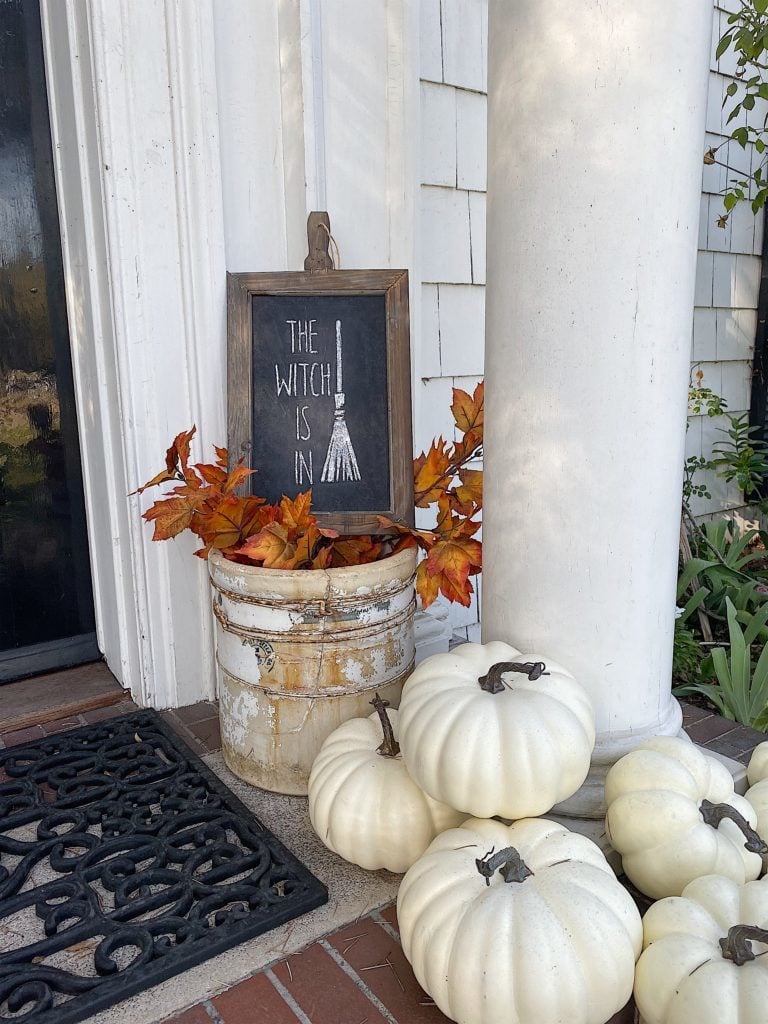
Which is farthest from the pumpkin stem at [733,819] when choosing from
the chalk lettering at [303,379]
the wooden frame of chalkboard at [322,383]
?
the chalk lettering at [303,379]

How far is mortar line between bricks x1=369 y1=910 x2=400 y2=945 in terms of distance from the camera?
4.37ft

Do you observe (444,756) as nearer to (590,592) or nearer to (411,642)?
(590,592)

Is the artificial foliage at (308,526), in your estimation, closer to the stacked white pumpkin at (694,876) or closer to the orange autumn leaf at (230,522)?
the orange autumn leaf at (230,522)

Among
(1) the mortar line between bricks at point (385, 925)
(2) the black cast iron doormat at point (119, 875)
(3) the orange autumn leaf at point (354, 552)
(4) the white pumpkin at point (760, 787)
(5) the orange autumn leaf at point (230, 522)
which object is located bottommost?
(1) the mortar line between bricks at point (385, 925)

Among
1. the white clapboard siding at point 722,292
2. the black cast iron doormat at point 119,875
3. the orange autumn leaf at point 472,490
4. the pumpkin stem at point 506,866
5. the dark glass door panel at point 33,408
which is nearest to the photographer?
the pumpkin stem at point 506,866

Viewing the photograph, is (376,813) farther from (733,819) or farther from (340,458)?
(340,458)

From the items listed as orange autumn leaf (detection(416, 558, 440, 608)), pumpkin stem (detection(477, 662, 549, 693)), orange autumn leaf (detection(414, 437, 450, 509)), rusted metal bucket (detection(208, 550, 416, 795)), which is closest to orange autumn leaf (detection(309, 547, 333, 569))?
rusted metal bucket (detection(208, 550, 416, 795))

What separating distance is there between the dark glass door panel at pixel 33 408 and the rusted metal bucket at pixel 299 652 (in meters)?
0.82

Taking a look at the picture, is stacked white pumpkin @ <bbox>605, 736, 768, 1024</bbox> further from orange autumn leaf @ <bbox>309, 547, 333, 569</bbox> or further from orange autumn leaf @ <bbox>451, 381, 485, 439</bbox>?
orange autumn leaf @ <bbox>451, 381, 485, 439</bbox>

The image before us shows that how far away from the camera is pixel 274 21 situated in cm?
209

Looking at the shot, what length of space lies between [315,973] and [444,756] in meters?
0.39

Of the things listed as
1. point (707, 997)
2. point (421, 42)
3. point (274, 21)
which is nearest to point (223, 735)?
point (707, 997)

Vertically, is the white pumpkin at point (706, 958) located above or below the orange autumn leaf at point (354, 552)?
below

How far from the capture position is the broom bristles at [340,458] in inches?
79.7
